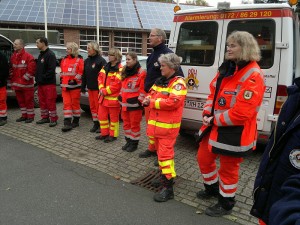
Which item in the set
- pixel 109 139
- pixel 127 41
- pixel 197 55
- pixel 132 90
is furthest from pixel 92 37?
pixel 197 55

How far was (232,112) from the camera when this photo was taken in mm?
2953

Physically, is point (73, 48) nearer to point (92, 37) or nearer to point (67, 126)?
point (67, 126)

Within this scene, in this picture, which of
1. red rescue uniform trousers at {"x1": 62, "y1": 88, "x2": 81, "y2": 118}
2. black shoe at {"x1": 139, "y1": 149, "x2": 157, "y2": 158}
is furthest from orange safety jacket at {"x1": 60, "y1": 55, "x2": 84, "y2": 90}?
black shoe at {"x1": 139, "y1": 149, "x2": 157, "y2": 158}

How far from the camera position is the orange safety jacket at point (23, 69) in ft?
22.9

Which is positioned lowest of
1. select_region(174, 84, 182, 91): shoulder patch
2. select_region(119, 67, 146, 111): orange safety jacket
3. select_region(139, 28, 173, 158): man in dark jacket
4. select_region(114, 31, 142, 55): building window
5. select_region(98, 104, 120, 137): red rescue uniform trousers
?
select_region(98, 104, 120, 137): red rescue uniform trousers

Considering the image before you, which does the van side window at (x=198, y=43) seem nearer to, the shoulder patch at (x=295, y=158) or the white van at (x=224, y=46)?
the white van at (x=224, y=46)

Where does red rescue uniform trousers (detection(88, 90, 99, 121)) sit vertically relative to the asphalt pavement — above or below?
above

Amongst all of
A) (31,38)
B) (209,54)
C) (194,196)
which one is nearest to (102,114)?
A: (209,54)

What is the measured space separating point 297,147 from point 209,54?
3619 millimetres

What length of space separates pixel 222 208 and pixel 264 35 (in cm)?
267

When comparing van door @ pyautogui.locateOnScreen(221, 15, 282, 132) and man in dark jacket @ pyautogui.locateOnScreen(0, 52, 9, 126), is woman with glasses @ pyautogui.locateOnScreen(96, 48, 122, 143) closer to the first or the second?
van door @ pyautogui.locateOnScreen(221, 15, 282, 132)

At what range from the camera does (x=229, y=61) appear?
311 centimetres

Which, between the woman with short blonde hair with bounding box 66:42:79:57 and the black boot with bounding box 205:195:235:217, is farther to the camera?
the woman with short blonde hair with bounding box 66:42:79:57

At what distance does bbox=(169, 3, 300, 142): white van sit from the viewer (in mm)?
4359
